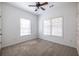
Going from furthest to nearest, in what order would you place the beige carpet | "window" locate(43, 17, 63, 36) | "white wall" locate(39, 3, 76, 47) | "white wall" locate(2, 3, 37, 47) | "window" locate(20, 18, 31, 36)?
"window" locate(20, 18, 31, 36), "white wall" locate(2, 3, 37, 47), "window" locate(43, 17, 63, 36), "white wall" locate(39, 3, 76, 47), the beige carpet

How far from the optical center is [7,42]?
2.84 meters

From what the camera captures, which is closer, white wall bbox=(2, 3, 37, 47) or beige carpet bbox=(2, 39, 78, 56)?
beige carpet bbox=(2, 39, 78, 56)

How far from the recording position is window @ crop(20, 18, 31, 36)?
116 inches

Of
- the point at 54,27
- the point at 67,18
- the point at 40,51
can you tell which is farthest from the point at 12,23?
the point at 67,18

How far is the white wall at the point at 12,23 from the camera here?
8.99 feet

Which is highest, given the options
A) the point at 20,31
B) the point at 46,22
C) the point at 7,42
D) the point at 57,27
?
the point at 46,22

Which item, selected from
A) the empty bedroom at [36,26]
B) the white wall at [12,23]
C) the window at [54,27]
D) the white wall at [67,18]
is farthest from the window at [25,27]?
the window at [54,27]

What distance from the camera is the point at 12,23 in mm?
3033

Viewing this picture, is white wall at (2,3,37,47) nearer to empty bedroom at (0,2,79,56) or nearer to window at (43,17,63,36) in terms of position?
empty bedroom at (0,2,79,56)

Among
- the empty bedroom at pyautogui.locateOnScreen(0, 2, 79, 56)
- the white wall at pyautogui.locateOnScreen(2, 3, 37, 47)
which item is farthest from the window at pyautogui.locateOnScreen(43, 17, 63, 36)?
the white wall at pyautogui.locateOnScreen(2, 3, 37, 47)

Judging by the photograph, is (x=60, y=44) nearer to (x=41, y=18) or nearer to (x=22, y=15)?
(x=41, y=18)

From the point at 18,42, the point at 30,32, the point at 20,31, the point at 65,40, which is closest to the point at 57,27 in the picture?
the point at 65,40

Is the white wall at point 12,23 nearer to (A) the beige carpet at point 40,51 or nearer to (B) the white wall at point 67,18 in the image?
(A) the beige carpet at point 40,51

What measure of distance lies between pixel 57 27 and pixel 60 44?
3.48 feet
